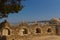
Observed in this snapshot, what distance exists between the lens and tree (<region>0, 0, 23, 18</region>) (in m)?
18.8

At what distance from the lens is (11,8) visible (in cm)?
1933

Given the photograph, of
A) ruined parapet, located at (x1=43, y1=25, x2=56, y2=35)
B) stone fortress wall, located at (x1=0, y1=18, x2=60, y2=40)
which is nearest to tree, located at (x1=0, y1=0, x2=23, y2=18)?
stone fortress wall, located at (x1=0, y1=18, x2=60, y2=40)

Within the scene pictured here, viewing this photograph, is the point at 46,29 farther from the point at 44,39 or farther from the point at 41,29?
the point at 44,39

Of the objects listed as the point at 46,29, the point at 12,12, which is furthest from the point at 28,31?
the point at 12,12

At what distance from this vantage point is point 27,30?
36750mm

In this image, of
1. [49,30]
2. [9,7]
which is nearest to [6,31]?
[49,30]

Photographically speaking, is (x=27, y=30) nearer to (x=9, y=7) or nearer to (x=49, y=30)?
(x=49, y=30)

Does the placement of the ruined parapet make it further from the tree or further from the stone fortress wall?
the tree

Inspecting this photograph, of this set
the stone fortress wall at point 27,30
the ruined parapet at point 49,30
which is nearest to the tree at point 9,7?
the stone fortress wall at point 27,30

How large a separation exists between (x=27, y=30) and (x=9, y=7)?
18010mm

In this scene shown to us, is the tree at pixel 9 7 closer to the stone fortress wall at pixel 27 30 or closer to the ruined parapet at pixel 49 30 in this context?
the stone fortress wall at pixel 27 30

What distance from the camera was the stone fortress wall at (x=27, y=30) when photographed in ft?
111

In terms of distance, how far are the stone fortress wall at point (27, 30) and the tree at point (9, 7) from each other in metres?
13.0

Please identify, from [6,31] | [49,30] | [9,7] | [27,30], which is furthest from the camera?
[49,30]
